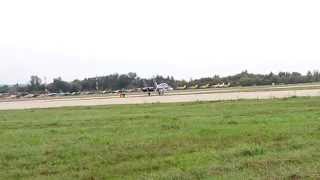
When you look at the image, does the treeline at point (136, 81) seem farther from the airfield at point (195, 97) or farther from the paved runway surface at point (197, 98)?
the paved runway surface at point (197, 98)

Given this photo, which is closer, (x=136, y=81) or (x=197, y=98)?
(x=197, y=98)

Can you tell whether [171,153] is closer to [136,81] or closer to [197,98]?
[197,98]

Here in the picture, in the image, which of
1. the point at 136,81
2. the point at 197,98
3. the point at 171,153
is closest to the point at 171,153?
the point at 171,153

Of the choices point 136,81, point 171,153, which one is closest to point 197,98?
point 171,153

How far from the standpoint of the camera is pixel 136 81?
152 meters

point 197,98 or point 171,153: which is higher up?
point 171,153

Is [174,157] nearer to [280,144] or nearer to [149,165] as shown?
[149,165]

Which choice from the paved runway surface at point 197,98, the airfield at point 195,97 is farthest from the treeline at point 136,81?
the paved runway surface at point 197,98

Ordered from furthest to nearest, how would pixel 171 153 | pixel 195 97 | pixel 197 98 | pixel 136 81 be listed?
pixel 136 81 → pixel 195 97 → pixel 197 98 → pixel 171 153

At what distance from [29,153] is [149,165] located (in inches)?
165

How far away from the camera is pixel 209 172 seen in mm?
11031

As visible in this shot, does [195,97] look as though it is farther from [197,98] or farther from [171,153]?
[171,153]

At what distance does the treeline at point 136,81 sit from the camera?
120500mm

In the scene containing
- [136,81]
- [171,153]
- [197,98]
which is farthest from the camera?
[136,81]
